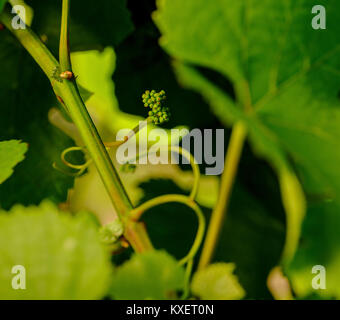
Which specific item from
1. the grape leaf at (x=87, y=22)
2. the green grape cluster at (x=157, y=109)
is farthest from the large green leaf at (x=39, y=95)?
the green grape cluster at (x=157, y=109)

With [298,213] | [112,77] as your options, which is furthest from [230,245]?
[112,77]

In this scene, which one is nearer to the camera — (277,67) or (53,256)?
(53,256)

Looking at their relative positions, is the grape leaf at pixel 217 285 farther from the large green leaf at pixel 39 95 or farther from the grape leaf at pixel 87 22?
the grape leaf at pixel 87 22

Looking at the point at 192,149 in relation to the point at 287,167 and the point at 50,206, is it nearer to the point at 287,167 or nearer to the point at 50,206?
the point at 287,167

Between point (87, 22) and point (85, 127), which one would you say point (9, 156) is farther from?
point (87, 22)

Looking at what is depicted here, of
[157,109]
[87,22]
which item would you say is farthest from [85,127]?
[87,22]

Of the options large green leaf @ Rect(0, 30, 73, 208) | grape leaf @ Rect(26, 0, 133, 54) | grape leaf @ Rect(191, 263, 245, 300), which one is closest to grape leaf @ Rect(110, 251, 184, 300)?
grape leaf @ Rect(191, 263, 245, 300)

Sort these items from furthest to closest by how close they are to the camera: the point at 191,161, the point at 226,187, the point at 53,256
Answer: the point at 226,187
the point at 191,161
the point at 53,256
